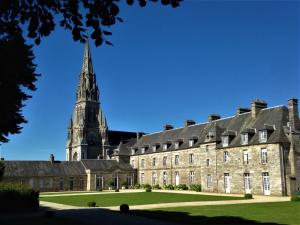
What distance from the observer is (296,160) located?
34.2 meters

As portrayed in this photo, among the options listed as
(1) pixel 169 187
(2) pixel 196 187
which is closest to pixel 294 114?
(2) pixel 196 187

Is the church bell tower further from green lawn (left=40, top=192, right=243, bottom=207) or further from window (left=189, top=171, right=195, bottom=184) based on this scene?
green lawn (left=40, top=192, right=243, bottom=207)

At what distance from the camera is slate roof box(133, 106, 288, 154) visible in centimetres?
3553

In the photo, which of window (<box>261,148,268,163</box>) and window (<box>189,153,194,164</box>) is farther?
window (<box>189,153,194,164</box>)

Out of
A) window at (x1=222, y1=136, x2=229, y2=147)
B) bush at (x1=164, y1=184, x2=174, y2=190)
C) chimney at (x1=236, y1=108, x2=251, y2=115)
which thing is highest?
chimney at (x1=236, y1=108, x2=251, y2=115)

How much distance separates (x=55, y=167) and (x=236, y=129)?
27.0 meters

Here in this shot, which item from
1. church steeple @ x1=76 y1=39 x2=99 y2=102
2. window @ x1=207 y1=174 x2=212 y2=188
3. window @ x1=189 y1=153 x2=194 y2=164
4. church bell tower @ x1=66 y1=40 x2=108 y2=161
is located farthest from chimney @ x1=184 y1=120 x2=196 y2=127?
church steeple @ x1=76 y1=39 x2=99 y2=102

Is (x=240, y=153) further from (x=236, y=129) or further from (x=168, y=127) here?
(x=168, y=127)

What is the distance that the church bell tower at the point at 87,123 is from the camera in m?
82.4

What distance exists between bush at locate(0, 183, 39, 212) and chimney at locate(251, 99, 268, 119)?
81.0ft

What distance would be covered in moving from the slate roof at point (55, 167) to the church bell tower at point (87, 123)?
2301cm

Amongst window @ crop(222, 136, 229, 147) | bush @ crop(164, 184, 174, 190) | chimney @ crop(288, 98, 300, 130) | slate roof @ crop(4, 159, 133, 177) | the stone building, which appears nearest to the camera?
the stone building

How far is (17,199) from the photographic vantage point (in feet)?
76.0

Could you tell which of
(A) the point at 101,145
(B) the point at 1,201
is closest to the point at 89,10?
(B) the point at 1,201
